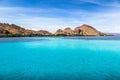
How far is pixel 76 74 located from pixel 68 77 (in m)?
1.15

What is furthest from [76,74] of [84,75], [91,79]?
[91,79]

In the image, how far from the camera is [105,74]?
14.6 meters

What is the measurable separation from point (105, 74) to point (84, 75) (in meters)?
1.76

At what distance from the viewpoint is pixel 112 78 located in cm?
1322

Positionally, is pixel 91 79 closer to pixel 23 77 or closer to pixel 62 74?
pixel 62 74

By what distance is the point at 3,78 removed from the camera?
43.5ft

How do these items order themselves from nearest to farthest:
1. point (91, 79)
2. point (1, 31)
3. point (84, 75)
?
point (91, 79), point (84, 75), point (1, 31)

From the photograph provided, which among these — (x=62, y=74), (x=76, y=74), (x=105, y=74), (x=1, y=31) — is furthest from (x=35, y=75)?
(x=1, y=31)

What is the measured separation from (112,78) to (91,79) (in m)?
1.54

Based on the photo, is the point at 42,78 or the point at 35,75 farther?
the point at 35,75

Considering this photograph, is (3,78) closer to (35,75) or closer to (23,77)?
(23,77)

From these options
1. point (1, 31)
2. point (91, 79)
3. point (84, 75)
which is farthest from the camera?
point (1, 31)

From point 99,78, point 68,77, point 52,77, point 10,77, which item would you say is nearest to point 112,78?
point 99,78

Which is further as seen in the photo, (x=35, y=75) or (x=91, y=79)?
(x=35, y=75)
